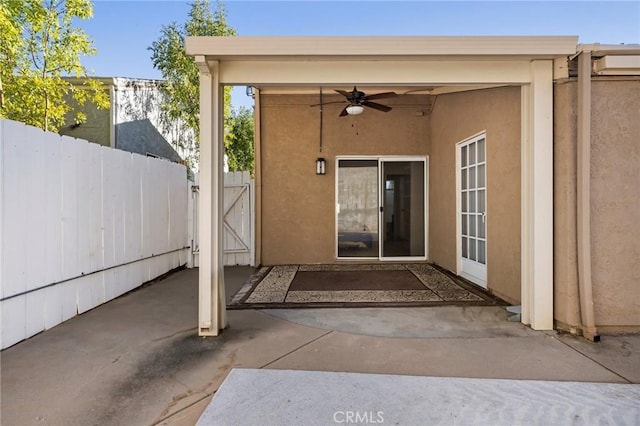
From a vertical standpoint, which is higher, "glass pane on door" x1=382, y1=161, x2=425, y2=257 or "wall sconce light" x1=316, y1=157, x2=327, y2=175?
"wall sconce light" x1=316, y1=157, x2=327, y2=175

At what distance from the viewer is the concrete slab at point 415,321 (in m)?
3.42

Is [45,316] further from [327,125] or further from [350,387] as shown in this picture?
[327,125]

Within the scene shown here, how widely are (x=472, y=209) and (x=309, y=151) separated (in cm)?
345

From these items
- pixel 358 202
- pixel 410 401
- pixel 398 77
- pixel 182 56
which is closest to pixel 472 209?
pixel 358 202

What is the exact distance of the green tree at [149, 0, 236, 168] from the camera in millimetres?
10188

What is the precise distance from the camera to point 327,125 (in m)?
7.33

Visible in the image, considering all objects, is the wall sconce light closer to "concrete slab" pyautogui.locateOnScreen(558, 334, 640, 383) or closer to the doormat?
the doormat

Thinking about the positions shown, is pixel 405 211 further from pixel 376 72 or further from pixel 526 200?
pixel 376 72

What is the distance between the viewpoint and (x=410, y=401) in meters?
2.21

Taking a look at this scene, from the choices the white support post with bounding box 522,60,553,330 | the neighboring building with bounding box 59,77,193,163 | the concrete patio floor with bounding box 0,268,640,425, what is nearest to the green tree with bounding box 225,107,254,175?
the neighboring building with bounding box 59,77,193,163

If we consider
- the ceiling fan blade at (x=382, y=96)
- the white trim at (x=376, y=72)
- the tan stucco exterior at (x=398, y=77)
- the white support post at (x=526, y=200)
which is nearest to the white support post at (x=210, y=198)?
the tan stucco exterior at (x=398, y=77)

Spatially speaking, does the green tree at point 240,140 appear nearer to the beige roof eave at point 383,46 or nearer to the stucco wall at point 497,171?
the stucco wall at point 497,171

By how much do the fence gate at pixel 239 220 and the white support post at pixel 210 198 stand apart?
12.2 feet

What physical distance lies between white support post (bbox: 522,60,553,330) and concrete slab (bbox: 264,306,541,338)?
0.33 meters
